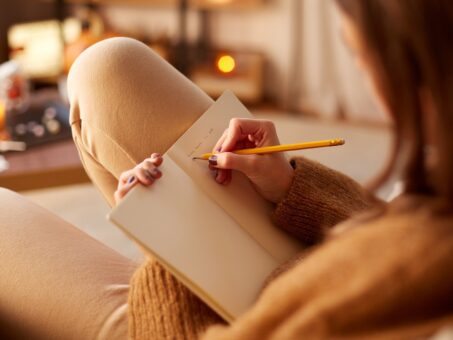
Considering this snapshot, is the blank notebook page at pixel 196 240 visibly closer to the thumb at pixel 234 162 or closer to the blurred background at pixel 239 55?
the thumb at pixel 234 162

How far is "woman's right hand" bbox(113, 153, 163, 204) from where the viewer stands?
759 millimetres

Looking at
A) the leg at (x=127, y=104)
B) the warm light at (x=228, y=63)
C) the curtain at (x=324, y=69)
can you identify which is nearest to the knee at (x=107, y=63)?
the leg at (x=127, y=104)

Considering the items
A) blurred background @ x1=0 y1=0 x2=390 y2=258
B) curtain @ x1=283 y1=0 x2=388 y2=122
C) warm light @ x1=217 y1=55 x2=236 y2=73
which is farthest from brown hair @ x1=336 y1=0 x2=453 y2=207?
warm light @ x1=217 y1=55 x2=236 y2=73

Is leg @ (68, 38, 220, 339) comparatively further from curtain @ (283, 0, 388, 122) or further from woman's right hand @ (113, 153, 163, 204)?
curtain @ (283, 0, 388, 122)

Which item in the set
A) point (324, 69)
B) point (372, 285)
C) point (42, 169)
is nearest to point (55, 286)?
point (372, 285)

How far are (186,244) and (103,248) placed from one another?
0.62ft

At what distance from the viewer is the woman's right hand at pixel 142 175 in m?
0.76

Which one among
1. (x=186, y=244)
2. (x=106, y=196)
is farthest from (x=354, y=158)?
(x=186, y=244)

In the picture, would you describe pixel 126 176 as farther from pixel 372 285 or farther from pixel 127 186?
pixel 372 285

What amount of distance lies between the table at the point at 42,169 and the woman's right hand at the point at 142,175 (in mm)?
820

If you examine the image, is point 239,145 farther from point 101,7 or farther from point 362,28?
point 101,7

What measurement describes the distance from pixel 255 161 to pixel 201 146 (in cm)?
7

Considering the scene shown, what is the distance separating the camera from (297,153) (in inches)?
85.4

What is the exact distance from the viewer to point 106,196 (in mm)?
983
